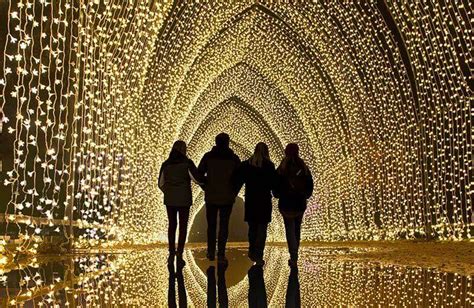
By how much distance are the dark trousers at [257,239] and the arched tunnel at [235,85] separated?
9.87 ft

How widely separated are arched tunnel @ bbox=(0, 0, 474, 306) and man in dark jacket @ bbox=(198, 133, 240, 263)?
93.8 inches

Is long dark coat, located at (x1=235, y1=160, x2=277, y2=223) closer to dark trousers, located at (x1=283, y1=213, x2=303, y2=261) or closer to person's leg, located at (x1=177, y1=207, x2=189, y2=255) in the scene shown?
dark trousers, located at (x1=283, y1=213, x2=303, y2=261)

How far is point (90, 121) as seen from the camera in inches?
563

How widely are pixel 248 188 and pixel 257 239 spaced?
0.64 meters

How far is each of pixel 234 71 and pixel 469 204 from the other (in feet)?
59.4

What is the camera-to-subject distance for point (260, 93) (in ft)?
120

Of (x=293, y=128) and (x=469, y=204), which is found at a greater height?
(x=293, y=128)

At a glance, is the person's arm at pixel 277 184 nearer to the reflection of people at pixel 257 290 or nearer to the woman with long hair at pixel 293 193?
the woman with long hair at pixel 293 193

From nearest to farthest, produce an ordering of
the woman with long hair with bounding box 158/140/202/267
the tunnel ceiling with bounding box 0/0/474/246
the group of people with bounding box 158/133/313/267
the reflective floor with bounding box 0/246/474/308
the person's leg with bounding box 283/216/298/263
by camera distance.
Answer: the reflective floor with bounding box 0/246/474/308, the person's leg with bounding box 283/216/298/263, the group of people with bounding box 158/133/313/267, the woman with long hair with bounding box 158/140/202/267, the tunnel ceiling with bounding box 0/0/474/246

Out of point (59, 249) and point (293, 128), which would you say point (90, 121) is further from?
point (293, 128)

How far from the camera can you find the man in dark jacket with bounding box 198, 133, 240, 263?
34.2 ft

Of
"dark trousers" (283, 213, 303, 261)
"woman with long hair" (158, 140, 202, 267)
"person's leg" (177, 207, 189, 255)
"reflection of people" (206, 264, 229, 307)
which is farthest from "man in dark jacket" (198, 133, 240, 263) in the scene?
"reflection of people" (206, 264, 229, 307)

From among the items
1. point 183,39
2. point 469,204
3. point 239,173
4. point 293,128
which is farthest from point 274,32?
point 239,173

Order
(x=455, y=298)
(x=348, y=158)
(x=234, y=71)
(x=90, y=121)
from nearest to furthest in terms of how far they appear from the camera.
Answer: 1. (x=455, y=298)
2. (x=90, y=121)
3. (x=348, y=158)
4. (x=234, y=71)
